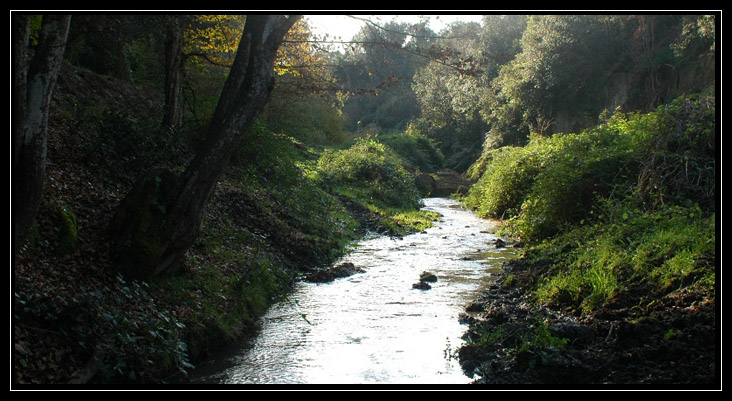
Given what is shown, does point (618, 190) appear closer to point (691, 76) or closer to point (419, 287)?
point (419, 287)

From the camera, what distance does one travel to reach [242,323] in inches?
277

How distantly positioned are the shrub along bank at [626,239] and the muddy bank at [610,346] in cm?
2

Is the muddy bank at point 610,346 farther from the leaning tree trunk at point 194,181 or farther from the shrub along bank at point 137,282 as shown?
the leaning tree trunk at point 194,181

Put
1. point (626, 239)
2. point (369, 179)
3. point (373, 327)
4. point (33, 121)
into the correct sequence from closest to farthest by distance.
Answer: point (33, 121)
point (373, 327)
point (626, 239)
point (369, 179)

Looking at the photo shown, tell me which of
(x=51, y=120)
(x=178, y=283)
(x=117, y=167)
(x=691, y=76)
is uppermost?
(x=691, y=76)

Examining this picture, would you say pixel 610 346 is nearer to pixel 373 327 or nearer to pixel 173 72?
pixel 373 327

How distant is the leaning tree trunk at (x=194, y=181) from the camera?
634 cm

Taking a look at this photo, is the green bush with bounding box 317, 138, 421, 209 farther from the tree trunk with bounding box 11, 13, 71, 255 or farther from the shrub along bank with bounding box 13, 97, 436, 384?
the tree trunk with bounding box 11, 13, 71, 255

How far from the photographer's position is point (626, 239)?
27.1ft

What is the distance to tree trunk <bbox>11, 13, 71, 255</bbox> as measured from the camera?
464 centimetres

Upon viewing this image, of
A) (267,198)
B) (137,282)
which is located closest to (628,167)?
(267,198)

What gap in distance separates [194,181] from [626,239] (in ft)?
20.5

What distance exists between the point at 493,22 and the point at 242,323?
3564cm

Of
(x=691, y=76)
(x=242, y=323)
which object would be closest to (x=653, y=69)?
(x=691, y=76)
